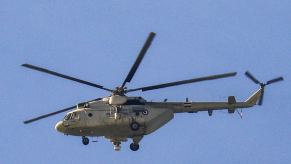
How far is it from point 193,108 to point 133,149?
5439 millimetres

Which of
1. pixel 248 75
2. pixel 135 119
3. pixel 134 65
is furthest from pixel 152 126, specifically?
pixel 248 75

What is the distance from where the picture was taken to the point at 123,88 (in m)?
45.8

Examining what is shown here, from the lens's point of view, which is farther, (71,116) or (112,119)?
(71,116)

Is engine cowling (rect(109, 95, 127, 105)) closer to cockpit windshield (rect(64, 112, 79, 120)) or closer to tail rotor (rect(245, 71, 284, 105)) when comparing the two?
cockpit windshield (rect(64, 112, 79, 120))

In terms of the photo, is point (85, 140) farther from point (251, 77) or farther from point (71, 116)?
point (251, 77)

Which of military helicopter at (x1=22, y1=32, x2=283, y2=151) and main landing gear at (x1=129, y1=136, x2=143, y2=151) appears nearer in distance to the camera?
military helicopter at (x1=22, y1=32, x2=283, y2=151)

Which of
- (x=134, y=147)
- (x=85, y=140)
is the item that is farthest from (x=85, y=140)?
(x=134, y=147)

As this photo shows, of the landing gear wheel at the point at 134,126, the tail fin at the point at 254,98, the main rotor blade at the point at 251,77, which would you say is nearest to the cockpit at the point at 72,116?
the landing gear wheel at the point at 134,126

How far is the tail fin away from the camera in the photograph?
48.1 meters

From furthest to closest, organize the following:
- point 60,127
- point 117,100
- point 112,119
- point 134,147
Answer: point 60,127
point 134,147
point 117,100
point 112,119

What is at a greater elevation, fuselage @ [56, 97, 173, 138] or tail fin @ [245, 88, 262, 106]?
tail fin @ [245, 88, 262, 106]

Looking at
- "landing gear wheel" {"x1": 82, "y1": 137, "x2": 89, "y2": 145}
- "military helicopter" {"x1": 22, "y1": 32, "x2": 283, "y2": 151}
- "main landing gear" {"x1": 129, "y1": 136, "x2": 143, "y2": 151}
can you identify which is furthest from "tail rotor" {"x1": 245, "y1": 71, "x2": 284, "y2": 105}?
"landing gear wheel" {"x1": 82, "y1": 137, "x2": 89, "y2": 145}

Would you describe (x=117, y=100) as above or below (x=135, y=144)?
above

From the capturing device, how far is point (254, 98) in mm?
48375
